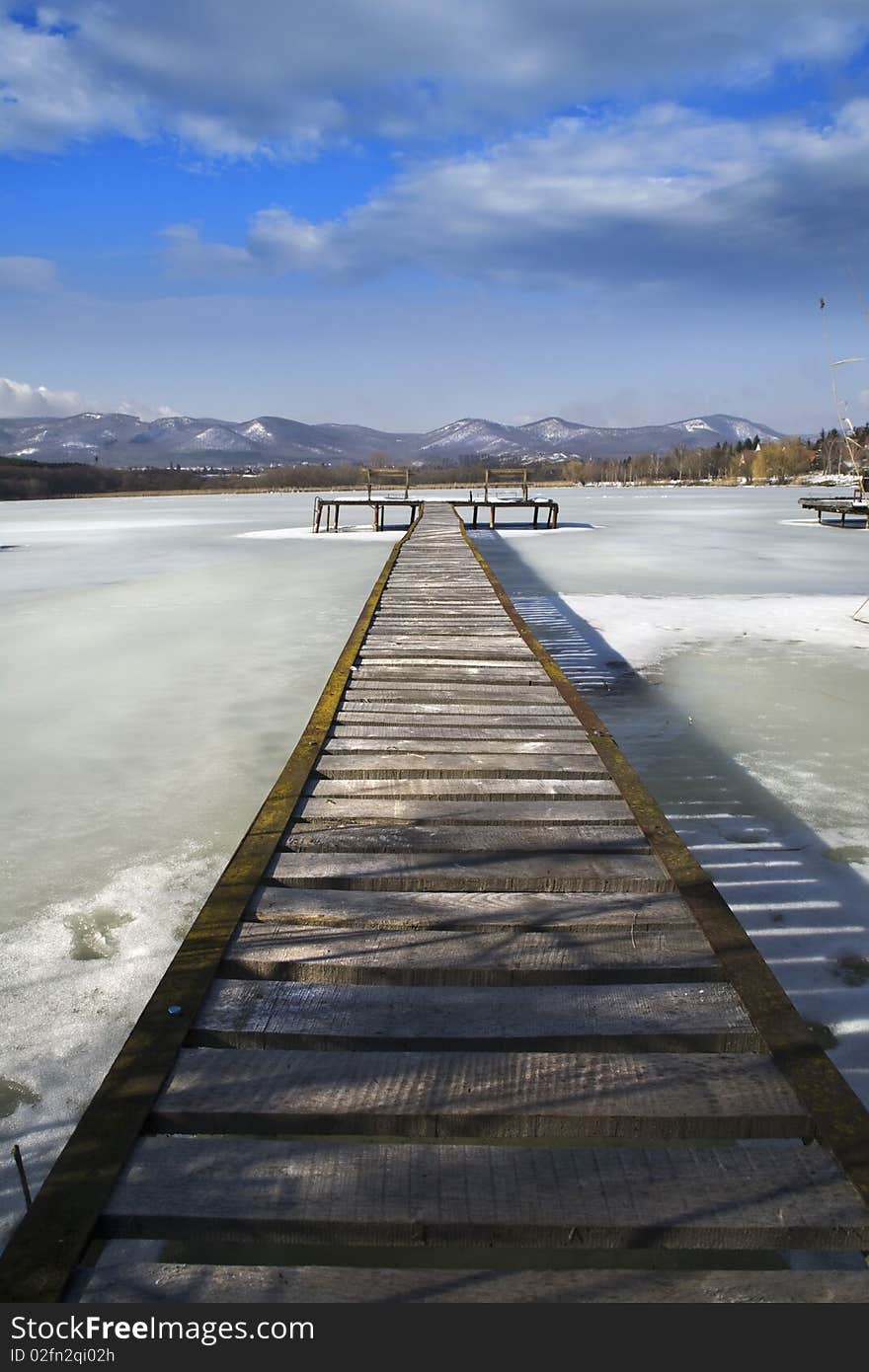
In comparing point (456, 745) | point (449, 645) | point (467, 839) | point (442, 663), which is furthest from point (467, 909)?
point (449, 645)

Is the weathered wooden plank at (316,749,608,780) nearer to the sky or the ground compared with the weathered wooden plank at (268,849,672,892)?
nearer to the sky

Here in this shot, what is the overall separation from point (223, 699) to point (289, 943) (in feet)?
17.6

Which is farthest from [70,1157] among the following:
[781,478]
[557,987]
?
[781,478]

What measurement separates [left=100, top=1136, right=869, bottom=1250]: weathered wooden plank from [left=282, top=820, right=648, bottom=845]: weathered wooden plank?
1496 mm

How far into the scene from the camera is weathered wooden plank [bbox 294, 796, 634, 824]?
3732mm

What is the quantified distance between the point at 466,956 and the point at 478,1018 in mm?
285

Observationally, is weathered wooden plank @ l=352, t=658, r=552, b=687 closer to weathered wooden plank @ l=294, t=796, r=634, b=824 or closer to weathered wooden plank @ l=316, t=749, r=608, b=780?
weathered wooden plank @ l=316, t=749, r=608, b=780

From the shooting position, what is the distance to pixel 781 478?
10350cm

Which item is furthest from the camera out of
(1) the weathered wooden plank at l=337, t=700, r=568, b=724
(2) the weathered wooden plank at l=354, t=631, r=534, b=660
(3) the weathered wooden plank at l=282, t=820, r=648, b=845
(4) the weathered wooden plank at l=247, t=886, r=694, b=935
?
(2) the weathered wooden plank at l=354, t=631, r=534, b=660

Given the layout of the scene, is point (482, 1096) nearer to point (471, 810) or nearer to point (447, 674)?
point (471, 810)

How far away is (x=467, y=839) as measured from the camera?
353 cm

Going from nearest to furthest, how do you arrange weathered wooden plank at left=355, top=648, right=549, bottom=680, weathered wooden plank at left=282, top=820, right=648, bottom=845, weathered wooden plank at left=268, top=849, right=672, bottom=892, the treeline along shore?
weathered wooden plank at left=268, top=849, right=672, bottom=892, weathered wooden plank at left=282, top=820, right=648, bottom=845, weathered wooden plank at left=355, top=648, right=549, bottom=680, the treeline along shore

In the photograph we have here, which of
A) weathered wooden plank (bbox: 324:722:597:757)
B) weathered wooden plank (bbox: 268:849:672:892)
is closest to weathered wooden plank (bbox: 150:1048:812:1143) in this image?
weathered wooden plank (bbox: 268:849:672:892)

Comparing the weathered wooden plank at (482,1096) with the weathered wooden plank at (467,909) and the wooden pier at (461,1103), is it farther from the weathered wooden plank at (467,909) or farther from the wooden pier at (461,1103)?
the weathered wooden plank at (467,909)
